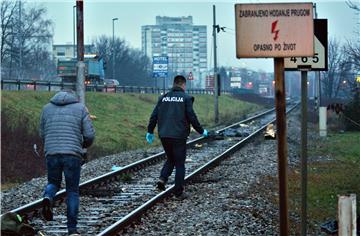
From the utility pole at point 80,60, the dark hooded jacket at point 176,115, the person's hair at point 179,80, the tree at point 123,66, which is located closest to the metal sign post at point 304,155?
the dark hooded jacket at point 176,115

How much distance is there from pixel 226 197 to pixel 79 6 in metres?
6.48

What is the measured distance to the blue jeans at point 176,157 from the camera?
1195 cm

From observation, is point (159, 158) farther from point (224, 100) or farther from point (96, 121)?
point (224, 100)

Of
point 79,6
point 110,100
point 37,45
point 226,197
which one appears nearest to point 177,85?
point 226,197

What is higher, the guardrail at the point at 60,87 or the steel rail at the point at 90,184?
the guardrail at the point at 60,87

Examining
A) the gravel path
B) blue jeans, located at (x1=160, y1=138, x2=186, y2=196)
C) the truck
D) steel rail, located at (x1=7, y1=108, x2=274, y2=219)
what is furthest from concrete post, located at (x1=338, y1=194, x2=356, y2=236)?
the truck

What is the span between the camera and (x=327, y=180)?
1501 cm

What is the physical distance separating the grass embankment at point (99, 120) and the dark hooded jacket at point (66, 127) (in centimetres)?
1218

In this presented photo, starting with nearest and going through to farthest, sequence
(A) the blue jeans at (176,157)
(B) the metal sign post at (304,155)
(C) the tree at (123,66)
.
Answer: (B) the metal sign post at (304,155) → (A) the blue jeans at (176,157) → (C) the tree at (123,66)

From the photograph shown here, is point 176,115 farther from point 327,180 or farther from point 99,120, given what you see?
point 99,120

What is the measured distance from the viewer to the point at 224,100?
79.2 metres

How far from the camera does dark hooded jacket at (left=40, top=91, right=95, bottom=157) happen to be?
27.4ft

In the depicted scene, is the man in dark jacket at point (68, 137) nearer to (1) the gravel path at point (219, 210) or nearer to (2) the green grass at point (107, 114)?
(1) the gravel path at point (219, 210)

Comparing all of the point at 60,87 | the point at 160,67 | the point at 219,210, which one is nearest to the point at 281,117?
the point at 219,210
